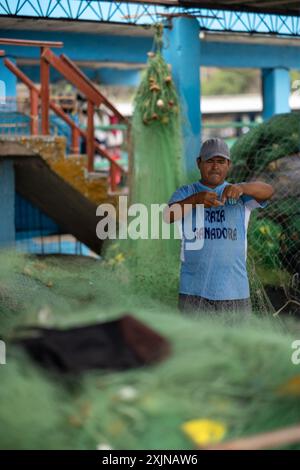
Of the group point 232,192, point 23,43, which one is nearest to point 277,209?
point 232,192

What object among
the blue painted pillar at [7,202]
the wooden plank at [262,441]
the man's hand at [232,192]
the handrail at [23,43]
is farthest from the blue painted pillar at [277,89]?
the wooden plank at [262,441]

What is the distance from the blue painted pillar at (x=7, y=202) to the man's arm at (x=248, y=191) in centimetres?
445

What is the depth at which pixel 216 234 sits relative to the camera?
5.11 meters

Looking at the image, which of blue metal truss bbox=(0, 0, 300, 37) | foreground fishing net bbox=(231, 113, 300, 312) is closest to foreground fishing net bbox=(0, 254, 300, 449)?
foreground fishing net bbox=(231, 113, 300, 312)

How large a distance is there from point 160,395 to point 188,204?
8.79ft

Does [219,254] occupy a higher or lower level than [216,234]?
lower

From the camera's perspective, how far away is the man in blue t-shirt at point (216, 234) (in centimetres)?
499

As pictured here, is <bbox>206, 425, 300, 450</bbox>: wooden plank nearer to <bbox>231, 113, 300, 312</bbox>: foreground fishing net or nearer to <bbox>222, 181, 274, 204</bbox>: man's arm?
<bbox>222, 181, 274, 204</bbox>: man's arm

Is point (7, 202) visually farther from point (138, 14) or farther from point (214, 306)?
point (214, 306)

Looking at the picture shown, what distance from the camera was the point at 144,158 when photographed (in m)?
7.96

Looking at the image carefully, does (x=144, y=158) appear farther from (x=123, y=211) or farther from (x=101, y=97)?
(x=101, y=97)

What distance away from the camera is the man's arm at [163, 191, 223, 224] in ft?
16.1

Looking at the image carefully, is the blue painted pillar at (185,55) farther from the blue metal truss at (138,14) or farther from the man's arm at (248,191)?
the man's arm at (248,191)
